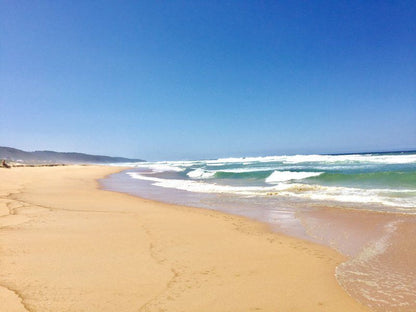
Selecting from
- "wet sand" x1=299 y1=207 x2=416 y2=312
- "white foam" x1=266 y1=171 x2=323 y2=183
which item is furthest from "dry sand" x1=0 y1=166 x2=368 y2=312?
"white foam" x1=266 y1=171 x2=323 y2=183

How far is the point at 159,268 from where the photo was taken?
13.5 feet

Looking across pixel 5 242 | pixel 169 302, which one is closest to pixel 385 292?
pixel 169 302

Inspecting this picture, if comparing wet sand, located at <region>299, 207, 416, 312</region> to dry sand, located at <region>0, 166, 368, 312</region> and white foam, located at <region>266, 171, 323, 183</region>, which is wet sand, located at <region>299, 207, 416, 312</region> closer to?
dry sand, located at <region>0, 166, 368, 312</region>

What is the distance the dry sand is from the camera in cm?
318

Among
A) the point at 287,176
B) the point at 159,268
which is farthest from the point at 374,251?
the point at 287,176

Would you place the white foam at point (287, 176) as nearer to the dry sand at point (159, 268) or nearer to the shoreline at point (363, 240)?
the shoreline at point (363, 240)

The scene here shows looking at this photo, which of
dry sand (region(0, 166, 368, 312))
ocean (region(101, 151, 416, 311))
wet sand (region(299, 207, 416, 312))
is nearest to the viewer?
dry sand (region(0, 166, 368, 312))

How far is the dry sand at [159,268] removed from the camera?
10.4 feet

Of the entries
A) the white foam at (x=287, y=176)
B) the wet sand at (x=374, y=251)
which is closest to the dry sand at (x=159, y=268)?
the wet sand at (x=374, y=251)

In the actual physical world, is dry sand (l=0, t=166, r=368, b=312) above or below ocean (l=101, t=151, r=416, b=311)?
above

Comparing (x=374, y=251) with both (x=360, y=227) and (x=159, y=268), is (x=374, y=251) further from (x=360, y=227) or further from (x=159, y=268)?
(x=159, y=268)

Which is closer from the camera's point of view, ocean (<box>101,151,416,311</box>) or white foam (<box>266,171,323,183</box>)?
ocean (<box>101,151,416,311</box>)

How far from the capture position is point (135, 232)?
245 inches

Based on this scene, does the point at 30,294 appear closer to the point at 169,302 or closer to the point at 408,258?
the point at 169,302
